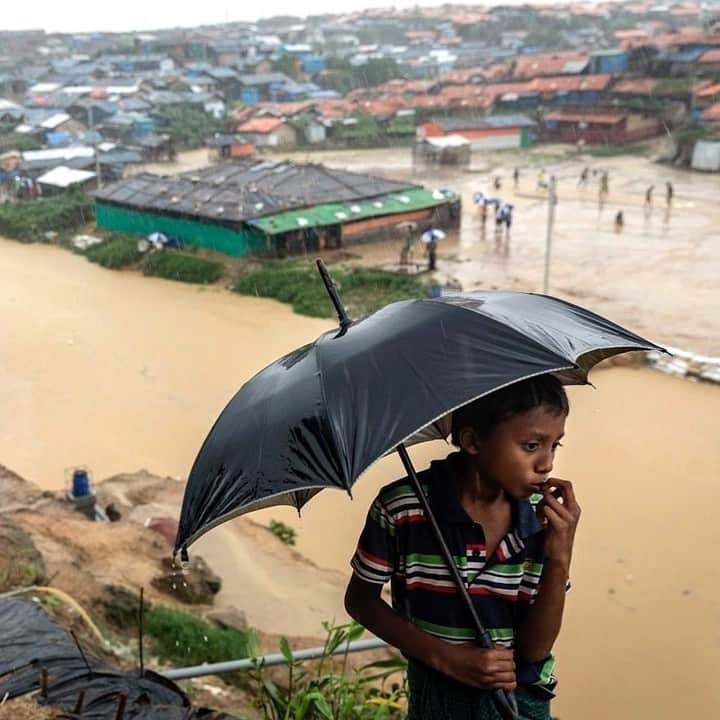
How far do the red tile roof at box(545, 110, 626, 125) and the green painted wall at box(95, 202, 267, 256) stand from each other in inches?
855

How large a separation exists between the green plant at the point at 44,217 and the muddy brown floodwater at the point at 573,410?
76cm

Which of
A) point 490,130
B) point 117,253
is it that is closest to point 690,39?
point 490,130

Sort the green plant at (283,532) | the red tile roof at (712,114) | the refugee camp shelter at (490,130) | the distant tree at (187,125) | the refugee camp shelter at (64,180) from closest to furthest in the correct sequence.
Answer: the green plant at (283,532)
the refugee camp shelter at (64,180)
the red tile roof at (712,114)
the refugee camp shelter at (490,130)
the distant tree at (187,125)

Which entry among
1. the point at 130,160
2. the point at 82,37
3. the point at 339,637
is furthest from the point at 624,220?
the point at 82,37

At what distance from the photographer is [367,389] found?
5.09ft

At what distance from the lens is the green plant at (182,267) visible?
62.5 ft

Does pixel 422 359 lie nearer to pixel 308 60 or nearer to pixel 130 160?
pixel 130 160

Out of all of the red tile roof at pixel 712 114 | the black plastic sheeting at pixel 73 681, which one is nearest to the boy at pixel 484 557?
the black plastic sheeting at pixel 73 681

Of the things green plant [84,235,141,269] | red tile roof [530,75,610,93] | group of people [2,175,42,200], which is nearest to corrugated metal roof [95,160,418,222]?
green plant [84,235,141,269]

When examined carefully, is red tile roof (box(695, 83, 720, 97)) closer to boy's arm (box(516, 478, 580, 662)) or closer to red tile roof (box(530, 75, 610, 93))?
red tile roof (box(530, 75, 610, 93))

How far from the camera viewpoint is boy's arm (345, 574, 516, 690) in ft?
4.98

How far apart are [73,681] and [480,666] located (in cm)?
158

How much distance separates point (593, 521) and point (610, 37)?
64.6 meters

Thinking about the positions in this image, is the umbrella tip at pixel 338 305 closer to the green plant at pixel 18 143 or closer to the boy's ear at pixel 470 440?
the boy's ear at pixel 470 440
